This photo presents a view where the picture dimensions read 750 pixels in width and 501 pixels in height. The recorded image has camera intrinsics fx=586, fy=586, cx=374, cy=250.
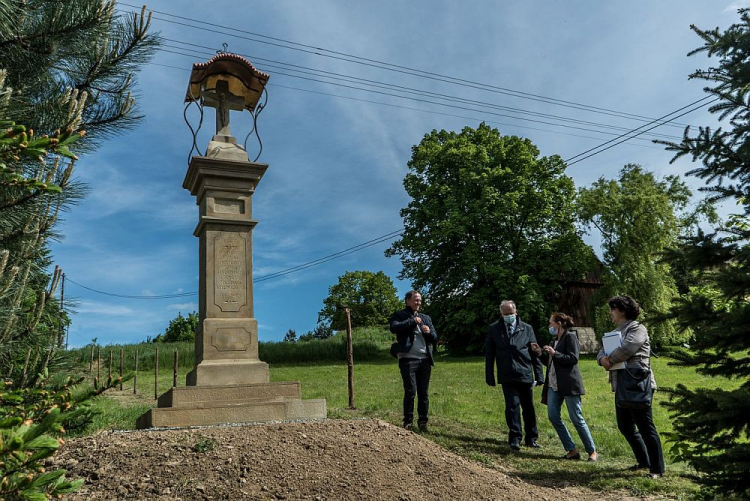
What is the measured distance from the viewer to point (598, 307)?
96.6 feet

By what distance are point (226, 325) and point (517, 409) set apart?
4.40 metres

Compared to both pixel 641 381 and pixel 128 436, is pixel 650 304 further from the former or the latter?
pixel 128 436

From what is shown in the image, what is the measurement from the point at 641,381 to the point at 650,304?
2486 cm

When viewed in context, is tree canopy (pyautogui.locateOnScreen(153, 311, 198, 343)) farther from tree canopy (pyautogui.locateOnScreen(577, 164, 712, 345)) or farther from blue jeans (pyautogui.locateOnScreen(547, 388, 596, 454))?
blue jeans (pyautogui.locateOnScreen(547, 388, 596, 454))

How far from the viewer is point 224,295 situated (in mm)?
8984

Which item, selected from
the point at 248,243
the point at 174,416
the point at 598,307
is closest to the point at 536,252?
the point at 598,307

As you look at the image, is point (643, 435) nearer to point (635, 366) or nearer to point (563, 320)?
point (635, 366)

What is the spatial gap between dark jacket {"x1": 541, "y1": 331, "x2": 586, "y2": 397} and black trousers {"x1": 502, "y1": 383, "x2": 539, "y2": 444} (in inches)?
20.0

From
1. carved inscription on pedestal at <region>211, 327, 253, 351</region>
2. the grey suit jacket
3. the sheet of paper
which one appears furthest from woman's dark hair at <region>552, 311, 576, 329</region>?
carved inscription on pedestal at <region>211, 327, 253, 351</region>

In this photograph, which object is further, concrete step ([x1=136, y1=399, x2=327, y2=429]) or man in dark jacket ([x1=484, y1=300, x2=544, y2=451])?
man in dark jacket ([x1=484, y1=300, x2=544, y2=451])

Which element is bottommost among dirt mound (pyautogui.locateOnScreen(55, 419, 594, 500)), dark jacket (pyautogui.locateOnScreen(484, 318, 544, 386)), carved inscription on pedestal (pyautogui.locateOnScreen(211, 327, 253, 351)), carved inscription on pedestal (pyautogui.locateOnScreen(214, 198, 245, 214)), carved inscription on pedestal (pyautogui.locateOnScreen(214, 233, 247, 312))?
dirt mound (pyautogui.locateOnScreen(55, 419, 594, 500))

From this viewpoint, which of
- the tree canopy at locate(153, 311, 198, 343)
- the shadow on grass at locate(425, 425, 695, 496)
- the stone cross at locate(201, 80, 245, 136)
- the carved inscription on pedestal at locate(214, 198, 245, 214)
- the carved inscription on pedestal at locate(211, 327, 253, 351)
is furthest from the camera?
the tree canopy at locate(153, 311, 198, 343)

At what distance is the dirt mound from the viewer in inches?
210

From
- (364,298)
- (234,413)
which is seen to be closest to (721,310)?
(234,413)
